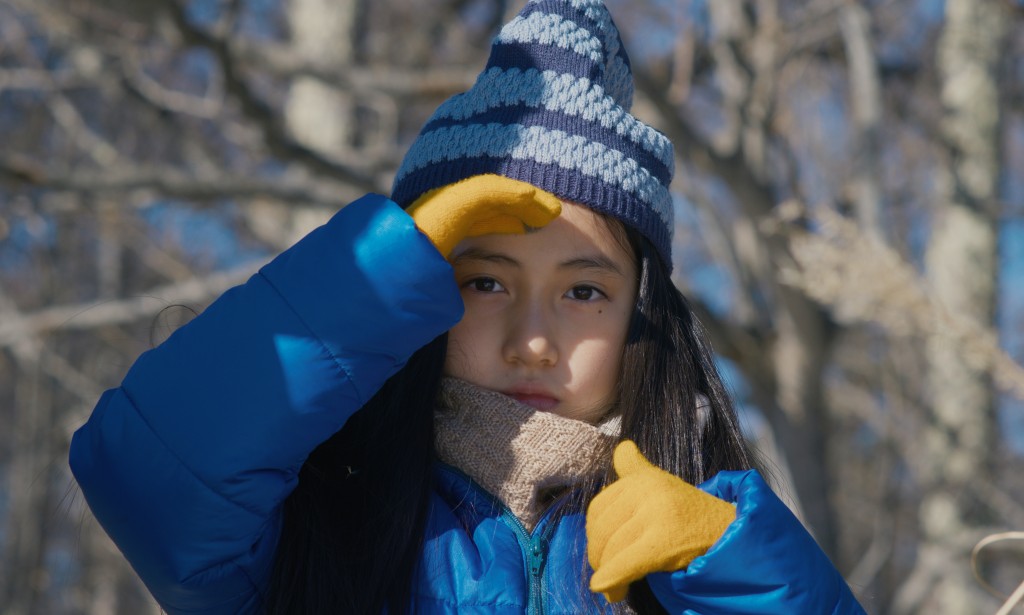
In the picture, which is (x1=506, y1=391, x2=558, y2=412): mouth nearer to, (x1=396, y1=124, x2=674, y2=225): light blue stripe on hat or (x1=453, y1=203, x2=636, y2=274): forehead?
(x1=453, y1=203, x2=636, y2=274): forehead

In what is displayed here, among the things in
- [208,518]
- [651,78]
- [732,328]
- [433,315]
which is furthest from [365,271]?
[732,328]

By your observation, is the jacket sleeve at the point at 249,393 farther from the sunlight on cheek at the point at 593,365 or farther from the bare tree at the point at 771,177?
the bare tree at the point at 771,177

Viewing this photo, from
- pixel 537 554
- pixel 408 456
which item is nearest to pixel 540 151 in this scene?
pixel 408 456

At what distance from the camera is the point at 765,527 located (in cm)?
148

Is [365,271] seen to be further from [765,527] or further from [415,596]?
[765,527]

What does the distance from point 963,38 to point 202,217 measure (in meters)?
5.44

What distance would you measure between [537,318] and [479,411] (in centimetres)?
18

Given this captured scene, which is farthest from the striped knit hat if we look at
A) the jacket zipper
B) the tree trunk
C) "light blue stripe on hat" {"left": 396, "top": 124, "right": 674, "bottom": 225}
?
the tree trunk

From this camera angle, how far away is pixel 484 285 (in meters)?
1.82

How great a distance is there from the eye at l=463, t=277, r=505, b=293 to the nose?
0.05m

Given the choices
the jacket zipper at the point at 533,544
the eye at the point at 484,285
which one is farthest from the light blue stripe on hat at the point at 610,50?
the jacket zipper at the point at 533,544

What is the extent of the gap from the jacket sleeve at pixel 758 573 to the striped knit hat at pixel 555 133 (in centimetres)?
60

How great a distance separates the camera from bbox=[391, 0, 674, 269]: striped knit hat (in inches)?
72.0

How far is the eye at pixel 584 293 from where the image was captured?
1.85m
